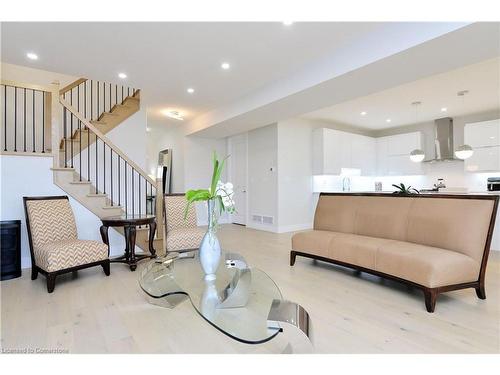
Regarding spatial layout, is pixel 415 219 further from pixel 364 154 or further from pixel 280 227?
pixel 364 154

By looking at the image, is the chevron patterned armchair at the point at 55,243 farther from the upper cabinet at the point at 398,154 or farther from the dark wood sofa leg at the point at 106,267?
the upper cabinet at the point at 398,154

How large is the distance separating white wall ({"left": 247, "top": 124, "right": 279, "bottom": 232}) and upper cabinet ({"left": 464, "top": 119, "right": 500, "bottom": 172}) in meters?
4.31

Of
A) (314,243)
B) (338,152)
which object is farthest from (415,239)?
(338,152)

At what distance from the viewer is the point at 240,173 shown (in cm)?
759

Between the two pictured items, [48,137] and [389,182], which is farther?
[389,182]


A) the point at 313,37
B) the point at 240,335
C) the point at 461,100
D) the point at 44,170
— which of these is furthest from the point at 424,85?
the point at 44,170

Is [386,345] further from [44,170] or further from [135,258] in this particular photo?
[44,170]

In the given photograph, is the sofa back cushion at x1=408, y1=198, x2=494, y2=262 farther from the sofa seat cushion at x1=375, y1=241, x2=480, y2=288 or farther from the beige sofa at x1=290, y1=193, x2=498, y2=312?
the sofa seat cushion at x1=375, y1=241, x2=480, y2=288

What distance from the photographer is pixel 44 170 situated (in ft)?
12.4

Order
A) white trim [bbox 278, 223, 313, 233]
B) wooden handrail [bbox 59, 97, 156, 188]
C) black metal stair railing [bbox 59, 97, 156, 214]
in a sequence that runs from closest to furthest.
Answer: wooden handrail [bbox 59, 97, 156, 188], black metal stair railing [bbox 59, 97, 156, 214], white trim [bbox 278, 223, 313, 233]

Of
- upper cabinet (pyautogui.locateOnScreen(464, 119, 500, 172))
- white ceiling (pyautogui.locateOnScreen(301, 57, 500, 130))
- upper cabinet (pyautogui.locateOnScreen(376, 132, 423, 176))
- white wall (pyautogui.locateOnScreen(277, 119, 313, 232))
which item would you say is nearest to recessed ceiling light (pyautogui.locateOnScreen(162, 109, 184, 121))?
white wall (pyautogui.locateOnScreen(277, 119, 313, 232))

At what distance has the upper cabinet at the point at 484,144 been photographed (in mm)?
5711

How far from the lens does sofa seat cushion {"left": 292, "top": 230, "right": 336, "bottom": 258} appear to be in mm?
3396
